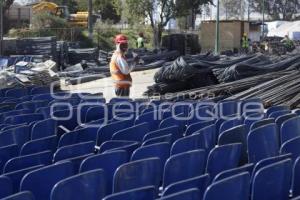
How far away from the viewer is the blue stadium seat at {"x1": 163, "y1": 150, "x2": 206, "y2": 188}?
4293mm

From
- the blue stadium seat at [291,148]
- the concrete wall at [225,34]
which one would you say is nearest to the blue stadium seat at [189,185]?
the blue stadium seat at [291,148]

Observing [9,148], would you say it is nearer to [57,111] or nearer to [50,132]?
[50,132]

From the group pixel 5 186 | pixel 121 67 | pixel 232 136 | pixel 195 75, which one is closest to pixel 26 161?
pixel 5 186

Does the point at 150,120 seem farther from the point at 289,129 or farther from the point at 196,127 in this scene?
the point at 289,129

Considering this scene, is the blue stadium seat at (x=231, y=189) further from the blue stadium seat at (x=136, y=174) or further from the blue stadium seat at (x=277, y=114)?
the blue stadium seat at (x=277, y=114)

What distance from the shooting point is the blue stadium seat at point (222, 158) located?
15.1 ft

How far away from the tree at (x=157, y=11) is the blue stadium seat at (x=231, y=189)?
96.2 feet

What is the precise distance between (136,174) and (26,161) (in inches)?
38.5

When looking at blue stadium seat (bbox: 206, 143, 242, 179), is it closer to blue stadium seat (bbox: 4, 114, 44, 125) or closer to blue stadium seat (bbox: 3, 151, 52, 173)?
blue stadium seat (bbox: 3, 151, 52, 173)

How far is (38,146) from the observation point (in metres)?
5.15

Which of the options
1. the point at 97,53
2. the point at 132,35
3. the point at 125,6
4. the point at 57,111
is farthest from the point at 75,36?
the point at 57,111

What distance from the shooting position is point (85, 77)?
60.1 ft

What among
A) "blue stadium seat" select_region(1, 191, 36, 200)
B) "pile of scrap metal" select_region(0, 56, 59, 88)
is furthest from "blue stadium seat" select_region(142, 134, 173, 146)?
"pile of scrap metal" select_region(0, 56, 59, 88)

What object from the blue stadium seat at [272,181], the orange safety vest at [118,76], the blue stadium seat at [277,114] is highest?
the orange safety vest at [118,76]
